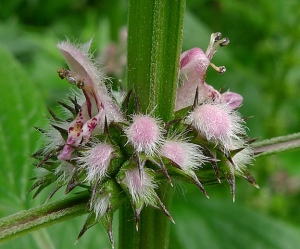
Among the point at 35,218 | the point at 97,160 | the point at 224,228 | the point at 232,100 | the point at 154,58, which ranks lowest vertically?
the point at 224,228

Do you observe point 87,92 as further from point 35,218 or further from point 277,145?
point 277,145

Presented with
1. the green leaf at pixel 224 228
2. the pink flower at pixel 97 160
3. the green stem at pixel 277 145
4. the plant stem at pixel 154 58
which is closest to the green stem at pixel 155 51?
the plant stem at pixel 154 58

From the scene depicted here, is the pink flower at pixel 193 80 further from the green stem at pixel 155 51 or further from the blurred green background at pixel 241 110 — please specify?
the blurred green background at pixel 241 110

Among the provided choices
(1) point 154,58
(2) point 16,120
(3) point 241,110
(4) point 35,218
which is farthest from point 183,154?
(3) point 241,110

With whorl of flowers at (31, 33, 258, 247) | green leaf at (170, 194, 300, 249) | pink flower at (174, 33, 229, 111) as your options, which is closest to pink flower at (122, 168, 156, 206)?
whorl of flowers at (31, 33, 258, 247)

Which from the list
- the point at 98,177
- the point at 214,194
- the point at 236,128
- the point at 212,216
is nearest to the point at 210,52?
the point at 236,128
